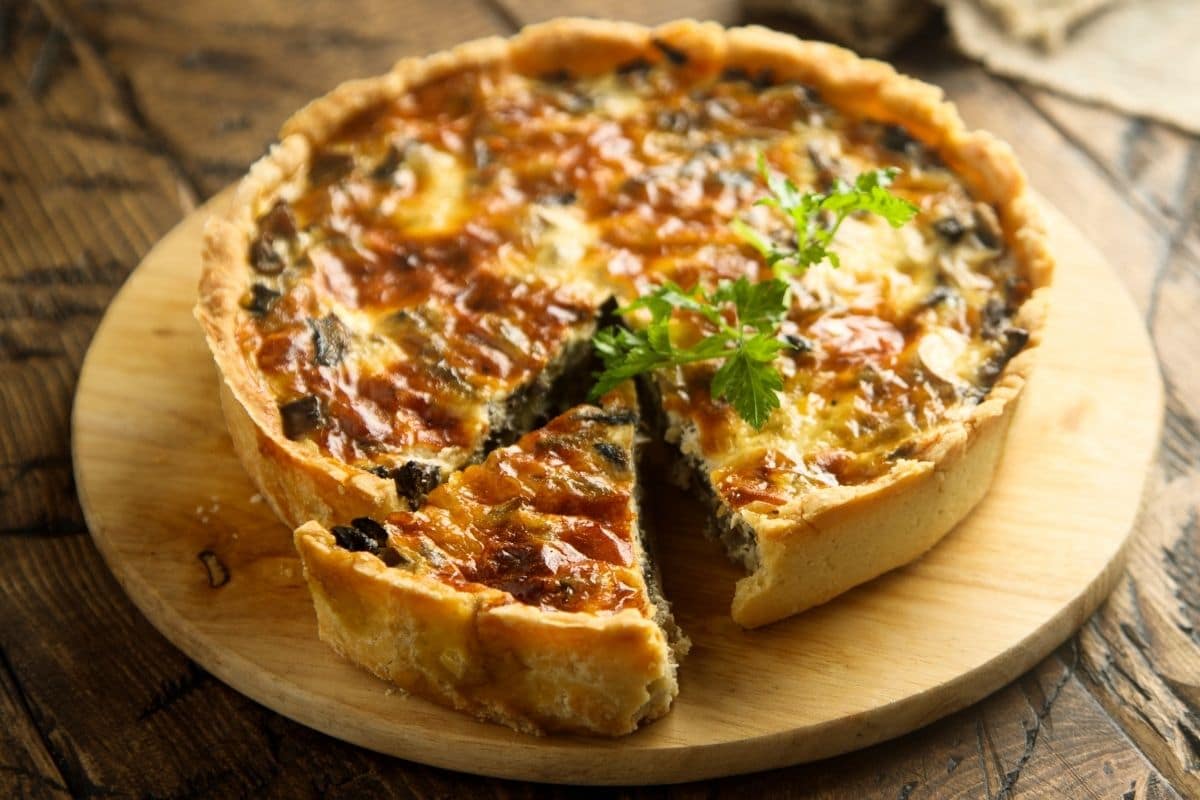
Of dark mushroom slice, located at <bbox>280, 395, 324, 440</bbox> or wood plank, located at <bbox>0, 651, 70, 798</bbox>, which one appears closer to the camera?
wood plank, located at <bbox>0, 651, 70, 798</bbox>

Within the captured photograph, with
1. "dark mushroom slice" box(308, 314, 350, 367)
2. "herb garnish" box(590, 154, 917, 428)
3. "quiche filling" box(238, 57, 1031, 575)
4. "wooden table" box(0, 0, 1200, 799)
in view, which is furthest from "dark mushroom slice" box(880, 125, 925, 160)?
"dark mushroom slice" box(308, 314, 350, 367)

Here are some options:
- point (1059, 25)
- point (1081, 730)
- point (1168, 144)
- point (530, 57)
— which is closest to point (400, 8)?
point (530, 57)

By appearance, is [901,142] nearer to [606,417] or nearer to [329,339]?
[606,417]

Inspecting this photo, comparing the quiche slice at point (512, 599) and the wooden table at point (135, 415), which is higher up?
the quiche slice at point (512, 599)

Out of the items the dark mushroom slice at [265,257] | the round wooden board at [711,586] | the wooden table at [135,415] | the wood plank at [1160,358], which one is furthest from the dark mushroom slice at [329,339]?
the wood plank at [1160,358]

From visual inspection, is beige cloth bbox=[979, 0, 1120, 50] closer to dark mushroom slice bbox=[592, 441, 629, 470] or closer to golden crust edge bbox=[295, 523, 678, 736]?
dark mushroom slice bbox=[592, 441, 629, 470]

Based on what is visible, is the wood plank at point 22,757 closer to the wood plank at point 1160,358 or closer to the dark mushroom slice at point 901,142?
the wood plank at point 1160,358
